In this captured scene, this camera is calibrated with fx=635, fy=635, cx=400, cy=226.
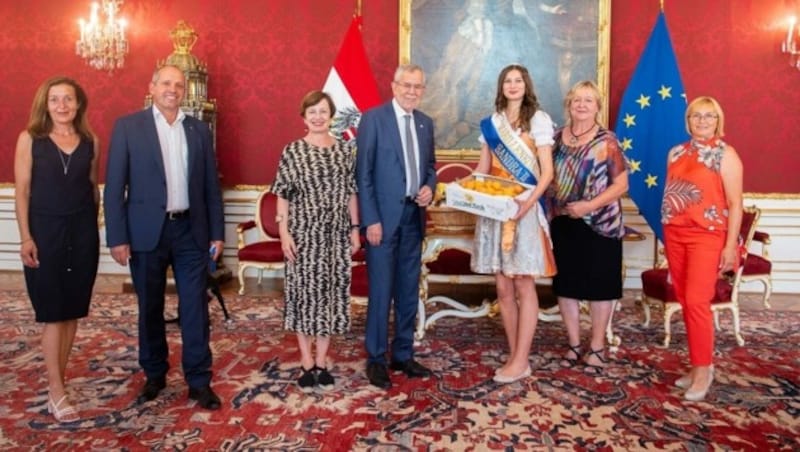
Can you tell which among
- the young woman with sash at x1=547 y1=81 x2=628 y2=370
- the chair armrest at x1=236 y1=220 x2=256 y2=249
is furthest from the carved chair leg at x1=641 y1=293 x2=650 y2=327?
the chair armrest at x1=236 y1=220 x2=256 y2=249

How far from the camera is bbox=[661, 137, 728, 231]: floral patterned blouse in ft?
9.48

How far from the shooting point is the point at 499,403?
287 cm

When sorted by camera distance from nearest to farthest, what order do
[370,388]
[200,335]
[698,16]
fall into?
1. [200,335]
2. [370,388]
3. [698,16]

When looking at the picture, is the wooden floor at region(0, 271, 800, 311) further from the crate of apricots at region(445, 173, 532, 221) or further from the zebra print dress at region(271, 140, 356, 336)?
the zebra print dress at region(271, 140, 356, 336)

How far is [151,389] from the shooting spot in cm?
288

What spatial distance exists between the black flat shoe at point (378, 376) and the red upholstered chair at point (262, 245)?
6.67 feet

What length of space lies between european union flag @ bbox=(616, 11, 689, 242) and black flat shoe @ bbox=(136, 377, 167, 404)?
12.0 feet

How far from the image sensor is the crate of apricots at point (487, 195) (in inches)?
116

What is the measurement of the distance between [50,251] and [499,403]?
2.01 m

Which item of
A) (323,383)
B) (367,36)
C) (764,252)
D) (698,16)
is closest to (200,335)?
(323,383)

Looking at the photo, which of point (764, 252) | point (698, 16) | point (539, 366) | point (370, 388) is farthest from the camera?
point (698, 16)

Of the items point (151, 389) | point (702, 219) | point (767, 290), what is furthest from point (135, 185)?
point (767, 290)

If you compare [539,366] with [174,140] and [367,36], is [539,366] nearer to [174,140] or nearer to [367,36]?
[174,140]

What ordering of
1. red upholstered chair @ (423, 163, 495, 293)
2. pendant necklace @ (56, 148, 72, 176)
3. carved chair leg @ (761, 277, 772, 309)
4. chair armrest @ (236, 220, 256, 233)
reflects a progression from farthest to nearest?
1. chair armrest @ (236, 220, 256, 233)
2. carved chair leg @ (761, 277, 772, 309)
3. red upholstered chair @ (423, 163, 495, 293)
4. pendant necklace @ (56, 148, 72, 176)
